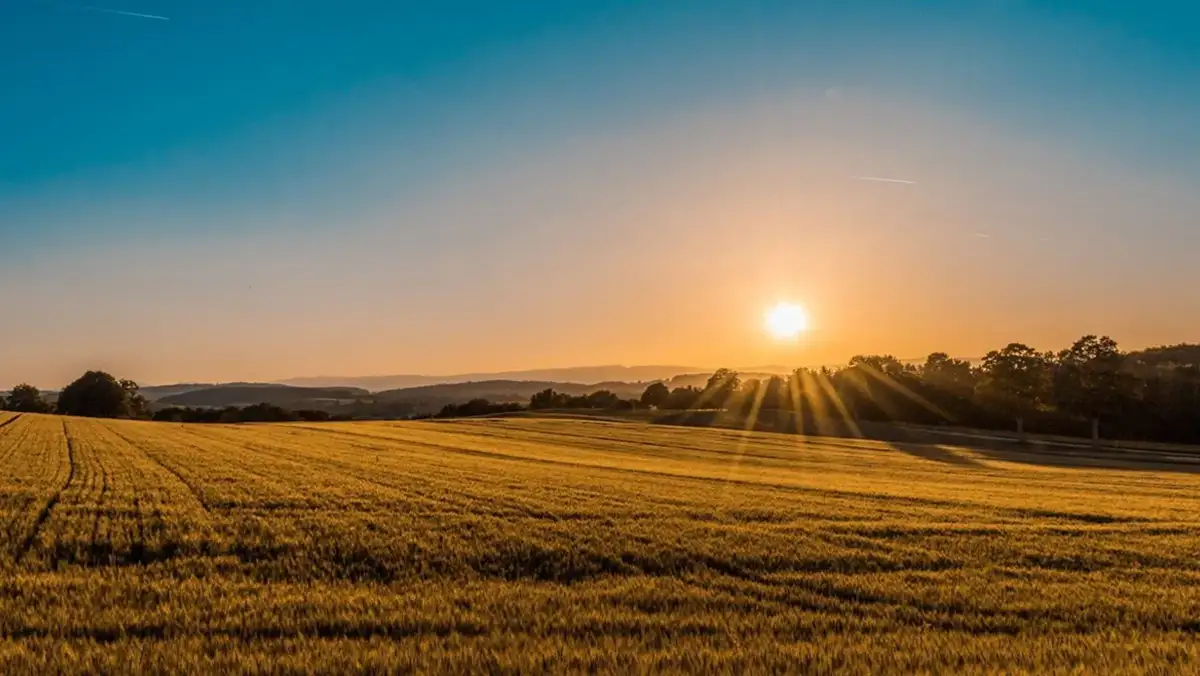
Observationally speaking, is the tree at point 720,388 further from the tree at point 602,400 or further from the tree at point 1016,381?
the tree at point 1016,381

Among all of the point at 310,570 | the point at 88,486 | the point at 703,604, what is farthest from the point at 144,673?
the point at 88,486

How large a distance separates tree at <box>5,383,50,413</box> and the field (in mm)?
128411

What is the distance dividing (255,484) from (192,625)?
48.4 ft

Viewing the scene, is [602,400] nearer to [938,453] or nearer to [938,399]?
[938,399]

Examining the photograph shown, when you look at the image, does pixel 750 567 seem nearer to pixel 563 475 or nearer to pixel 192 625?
pixel 192 625

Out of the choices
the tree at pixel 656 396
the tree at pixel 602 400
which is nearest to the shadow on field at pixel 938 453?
the tree at pixel 656 396

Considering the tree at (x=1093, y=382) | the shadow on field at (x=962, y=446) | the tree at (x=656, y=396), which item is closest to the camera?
the shadow on field at (x=962, y=446)

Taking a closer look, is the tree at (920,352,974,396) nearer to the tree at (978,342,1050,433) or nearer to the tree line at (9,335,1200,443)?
the tree line at (9,335,1200,443)

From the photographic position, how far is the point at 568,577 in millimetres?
11953

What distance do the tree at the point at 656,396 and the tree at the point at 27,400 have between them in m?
102

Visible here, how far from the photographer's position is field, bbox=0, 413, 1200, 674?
7.97 meters

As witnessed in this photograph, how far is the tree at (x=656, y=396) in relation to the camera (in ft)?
390

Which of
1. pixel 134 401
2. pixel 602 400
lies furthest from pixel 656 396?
pixel 134 401

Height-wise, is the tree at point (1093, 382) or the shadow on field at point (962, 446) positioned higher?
the tree at point (1093, 382)
